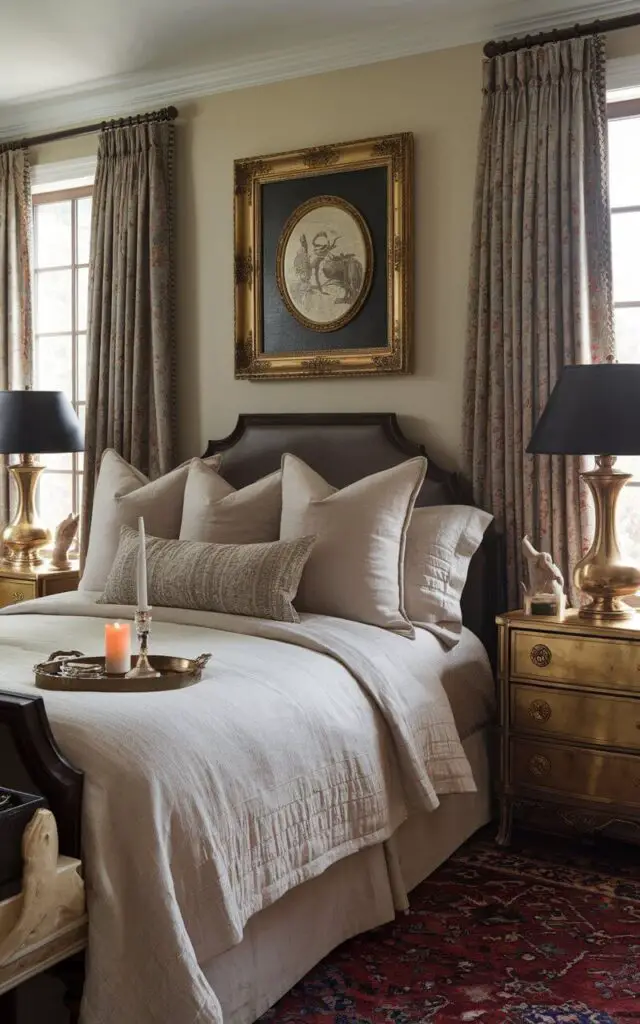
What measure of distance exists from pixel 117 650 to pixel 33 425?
2.27m

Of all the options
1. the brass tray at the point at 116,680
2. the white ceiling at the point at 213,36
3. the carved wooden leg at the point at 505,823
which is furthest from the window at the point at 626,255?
the brass tray at the point at 116,680

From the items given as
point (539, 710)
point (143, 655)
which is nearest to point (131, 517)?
point (143, 655)

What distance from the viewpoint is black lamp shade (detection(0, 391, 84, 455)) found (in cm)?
451

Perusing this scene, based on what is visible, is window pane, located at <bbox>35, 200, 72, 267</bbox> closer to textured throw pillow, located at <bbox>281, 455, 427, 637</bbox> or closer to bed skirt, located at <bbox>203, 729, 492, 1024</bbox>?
textured throw pillow, located at <bbox>281, 455, 427, 637</bbox>

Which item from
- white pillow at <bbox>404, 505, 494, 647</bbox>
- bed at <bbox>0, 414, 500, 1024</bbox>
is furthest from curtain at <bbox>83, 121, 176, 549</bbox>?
white pillow at <bbox>404, 505, 494, 647</bbox>

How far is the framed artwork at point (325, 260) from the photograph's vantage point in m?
4.10

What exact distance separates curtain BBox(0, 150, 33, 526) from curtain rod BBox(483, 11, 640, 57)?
255cm

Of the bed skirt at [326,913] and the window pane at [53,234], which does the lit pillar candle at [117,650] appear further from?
the window pane at [53,234]

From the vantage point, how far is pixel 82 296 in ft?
17.4

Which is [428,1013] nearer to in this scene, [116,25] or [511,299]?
[511,299]

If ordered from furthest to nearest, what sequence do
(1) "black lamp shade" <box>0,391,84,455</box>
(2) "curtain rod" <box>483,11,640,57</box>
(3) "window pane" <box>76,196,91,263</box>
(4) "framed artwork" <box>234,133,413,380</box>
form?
(3) "window pane" <box>76,196,91,263</box>
(1) "black lamp shade" <box>0,391,84,455</box>
(4) "framed artwork" <box>234,133,413,380</box>
(2) "curtain rod" <box>483,11,640,57</box>

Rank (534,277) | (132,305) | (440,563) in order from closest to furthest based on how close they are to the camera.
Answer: (440,563)
(534,277)
(132,305)

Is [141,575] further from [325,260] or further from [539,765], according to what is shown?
[325,260]

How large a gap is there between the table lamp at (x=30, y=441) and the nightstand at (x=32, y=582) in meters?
0.11
